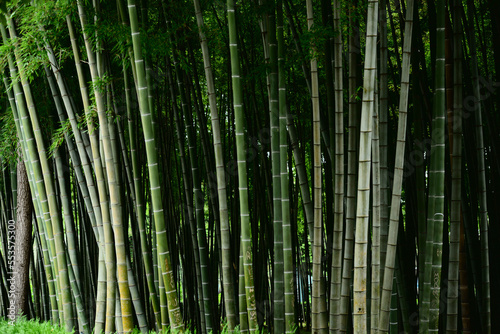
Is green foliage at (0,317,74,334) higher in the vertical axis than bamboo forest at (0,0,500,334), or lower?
lower

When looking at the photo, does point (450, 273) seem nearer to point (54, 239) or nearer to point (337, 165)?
point (337, 165)

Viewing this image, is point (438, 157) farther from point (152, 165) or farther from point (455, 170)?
point (152, 165)

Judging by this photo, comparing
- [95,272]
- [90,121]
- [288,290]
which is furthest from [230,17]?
[95,272]

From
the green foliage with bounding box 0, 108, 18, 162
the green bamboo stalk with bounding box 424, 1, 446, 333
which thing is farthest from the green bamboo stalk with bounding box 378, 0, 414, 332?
the green foliage with bounding box 0, 108, 18, 162

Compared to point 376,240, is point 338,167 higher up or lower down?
higher up

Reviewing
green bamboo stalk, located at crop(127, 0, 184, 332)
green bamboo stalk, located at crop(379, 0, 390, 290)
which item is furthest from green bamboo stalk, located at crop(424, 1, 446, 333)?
green bamboo stalk, located at crop(127, 0, 184, 332)

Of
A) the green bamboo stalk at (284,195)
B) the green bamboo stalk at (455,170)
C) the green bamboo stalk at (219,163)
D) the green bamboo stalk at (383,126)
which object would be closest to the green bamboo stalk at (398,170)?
the green bamboo stalk at (383,126)

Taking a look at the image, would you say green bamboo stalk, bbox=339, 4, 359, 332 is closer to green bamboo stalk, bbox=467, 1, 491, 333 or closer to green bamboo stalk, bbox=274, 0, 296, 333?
green bamboo stalk, bbox=274, 0, 296, 333

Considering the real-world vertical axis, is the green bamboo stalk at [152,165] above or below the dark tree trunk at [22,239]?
above

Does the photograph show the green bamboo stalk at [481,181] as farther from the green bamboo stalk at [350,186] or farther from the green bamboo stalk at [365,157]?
the green bamboo stalk at [365,157]

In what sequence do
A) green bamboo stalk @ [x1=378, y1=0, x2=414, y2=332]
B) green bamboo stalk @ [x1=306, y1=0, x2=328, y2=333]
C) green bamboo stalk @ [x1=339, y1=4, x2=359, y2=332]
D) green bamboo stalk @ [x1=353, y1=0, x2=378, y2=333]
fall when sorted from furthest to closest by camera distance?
1. green bamboo stalk @ [x1=306, y1=0, x2=328, y2=333]
2. green bamboo stalk @ [x1=339, y1=4, x2=359, y2=332]
3. green bamboo stalk @ [x1=378, y1=0, x2=414, y2=332]
4. green bamboo stalk @ [x1=353, y1=0, x2=378, y2=333]

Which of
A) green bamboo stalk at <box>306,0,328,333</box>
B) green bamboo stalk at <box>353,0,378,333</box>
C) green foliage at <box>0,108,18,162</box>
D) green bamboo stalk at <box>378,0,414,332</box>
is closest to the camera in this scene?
green bamboo stalk at <box>353,0,378,333</box>

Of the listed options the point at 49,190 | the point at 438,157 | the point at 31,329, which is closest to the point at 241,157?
the point at 438,157

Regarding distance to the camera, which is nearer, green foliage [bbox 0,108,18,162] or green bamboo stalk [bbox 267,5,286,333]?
green bamboo stalk [bbox 267,5,286,333]
